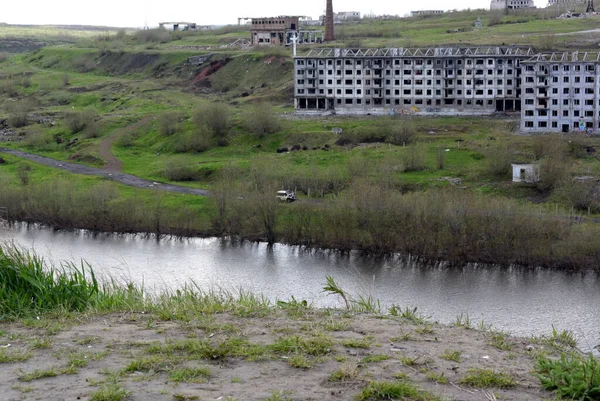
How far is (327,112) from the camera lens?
43.2m

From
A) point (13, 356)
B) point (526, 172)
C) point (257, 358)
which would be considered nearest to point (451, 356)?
point (257, 358)

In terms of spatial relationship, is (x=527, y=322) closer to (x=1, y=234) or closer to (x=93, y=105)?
(x=1, y=234)

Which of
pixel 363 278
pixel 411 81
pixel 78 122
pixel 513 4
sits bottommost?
Result: pixel 363 278

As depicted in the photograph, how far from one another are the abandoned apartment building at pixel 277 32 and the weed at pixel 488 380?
58.8 metres

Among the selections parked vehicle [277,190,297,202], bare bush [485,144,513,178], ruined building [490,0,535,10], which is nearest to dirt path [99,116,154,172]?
parked vehicle [277,190,297,202]

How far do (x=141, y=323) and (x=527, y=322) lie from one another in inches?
498

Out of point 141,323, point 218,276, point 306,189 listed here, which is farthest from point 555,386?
point 306,189

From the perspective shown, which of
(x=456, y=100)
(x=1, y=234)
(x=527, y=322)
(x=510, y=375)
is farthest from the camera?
(x=456, y=100)

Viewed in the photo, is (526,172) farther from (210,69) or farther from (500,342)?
(210,69)

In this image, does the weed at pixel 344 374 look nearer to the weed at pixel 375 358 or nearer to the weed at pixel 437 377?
the weed at pixel 375 358

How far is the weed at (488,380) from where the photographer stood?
540cm

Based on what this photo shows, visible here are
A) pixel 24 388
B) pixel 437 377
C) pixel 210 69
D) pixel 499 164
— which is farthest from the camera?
pixel 210 69

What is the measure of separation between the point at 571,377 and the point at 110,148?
3584 centimetres

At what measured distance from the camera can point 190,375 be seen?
557 cm
